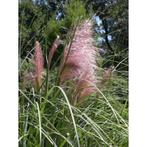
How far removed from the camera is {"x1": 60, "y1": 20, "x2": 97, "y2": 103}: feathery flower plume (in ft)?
4.51

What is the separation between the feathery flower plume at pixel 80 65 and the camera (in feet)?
4.51

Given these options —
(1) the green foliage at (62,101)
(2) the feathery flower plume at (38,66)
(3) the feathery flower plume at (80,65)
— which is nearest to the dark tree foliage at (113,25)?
(1) the green foliage at (62,101)

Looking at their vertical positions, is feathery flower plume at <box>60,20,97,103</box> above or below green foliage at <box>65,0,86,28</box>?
below

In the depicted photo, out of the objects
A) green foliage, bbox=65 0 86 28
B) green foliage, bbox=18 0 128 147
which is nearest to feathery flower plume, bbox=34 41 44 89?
green foliage, bbox=18 0 128 147

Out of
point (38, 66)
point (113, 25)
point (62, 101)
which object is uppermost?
point (113, 25)

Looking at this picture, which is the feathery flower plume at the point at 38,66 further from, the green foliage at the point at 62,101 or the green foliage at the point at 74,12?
the green foliage at the point at 74,12

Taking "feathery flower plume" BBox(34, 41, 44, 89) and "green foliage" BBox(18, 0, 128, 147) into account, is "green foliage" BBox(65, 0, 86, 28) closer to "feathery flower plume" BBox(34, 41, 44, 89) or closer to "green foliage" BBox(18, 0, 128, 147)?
"green foliage" BBox(18, 0, 128, 147)

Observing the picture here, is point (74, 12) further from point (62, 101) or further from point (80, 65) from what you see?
point (62, 101)

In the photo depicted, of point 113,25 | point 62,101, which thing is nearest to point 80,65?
point 62,101

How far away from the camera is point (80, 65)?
1.40 meters

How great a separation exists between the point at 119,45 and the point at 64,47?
305mm

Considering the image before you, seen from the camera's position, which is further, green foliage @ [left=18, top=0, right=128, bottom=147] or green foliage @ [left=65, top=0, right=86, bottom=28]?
green foliage @ [left=65, top=0, right=86, bottom=28]

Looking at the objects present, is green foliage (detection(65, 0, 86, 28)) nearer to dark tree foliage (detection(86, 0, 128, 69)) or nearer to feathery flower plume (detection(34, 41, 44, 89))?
dark tree foliage (detection(86, 0, 128, 69))
